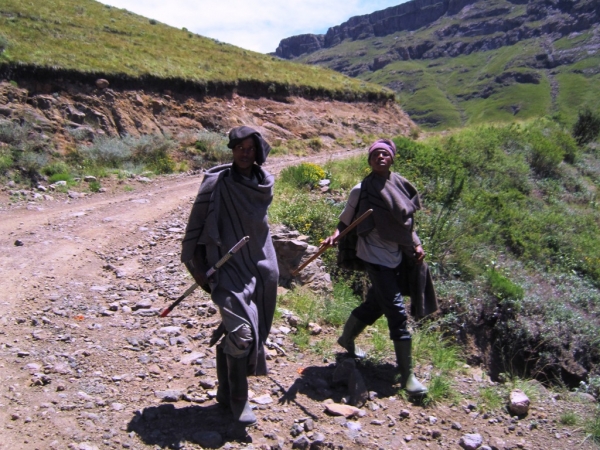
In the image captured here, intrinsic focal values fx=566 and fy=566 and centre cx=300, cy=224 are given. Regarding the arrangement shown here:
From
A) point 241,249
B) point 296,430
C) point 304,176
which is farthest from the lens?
point 304,176

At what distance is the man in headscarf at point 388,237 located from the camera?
155 inches

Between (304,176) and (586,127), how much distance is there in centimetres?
1429

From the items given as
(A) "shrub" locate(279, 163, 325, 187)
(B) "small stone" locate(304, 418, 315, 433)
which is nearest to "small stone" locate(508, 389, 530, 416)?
(B) "small stone" locate(304, 418, 315, 433)

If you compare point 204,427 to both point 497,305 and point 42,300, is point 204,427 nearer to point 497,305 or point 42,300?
point 42,300

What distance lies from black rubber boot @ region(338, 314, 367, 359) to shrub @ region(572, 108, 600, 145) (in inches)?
698

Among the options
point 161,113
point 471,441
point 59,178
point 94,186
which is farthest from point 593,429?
point 161,113

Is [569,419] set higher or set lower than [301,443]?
lower

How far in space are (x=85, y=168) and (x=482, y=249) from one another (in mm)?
8346

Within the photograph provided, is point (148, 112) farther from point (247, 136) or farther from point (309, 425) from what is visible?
point (309, 425)

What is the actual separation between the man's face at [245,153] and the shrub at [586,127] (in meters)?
18.9

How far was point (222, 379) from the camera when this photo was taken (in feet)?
11.4

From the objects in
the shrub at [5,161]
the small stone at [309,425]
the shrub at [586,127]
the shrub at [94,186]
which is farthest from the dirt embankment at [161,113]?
the small stone at [309,425]

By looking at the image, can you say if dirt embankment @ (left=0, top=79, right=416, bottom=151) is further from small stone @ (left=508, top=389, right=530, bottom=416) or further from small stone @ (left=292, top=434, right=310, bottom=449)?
small stone @ (left=508, top=389, right=530, bottom=416)

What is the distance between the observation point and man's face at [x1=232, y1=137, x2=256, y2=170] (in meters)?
3.22
